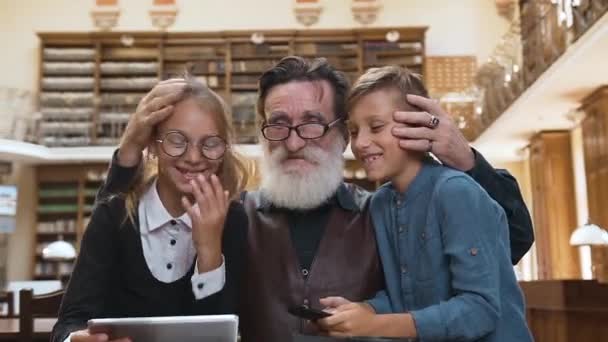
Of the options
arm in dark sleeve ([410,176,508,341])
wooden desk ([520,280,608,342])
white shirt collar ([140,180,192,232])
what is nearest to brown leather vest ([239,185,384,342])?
white shirt collar ([140,180,192,232])

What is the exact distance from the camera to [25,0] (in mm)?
13008

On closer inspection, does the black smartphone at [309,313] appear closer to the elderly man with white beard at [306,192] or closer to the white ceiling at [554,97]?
the elderly man with white beard at [306,192]

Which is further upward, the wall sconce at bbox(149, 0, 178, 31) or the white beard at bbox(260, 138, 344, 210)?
the wall sconce at bbox(149, 0, 178, 31)

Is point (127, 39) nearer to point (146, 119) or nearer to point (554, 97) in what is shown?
point (554, 97)

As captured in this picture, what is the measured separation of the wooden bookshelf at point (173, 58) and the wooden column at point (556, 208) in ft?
8.72

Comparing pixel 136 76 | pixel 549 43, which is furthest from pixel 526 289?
pixel 136 76

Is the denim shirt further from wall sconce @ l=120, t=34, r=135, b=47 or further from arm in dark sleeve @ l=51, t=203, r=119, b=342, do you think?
wall sconce @ l=120, t=34, r=135, b=47

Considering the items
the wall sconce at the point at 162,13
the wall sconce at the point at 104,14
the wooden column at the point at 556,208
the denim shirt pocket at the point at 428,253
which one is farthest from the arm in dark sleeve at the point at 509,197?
the wall sconce at the point at 104,14

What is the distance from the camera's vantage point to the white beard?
1940 mm

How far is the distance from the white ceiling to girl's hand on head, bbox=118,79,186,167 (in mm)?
5630

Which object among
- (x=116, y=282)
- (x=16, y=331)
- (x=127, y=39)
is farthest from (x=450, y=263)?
(x=127, y=39)

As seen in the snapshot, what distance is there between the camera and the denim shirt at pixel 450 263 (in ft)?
4.46

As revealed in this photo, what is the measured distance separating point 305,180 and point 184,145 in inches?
16.4

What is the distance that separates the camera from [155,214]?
67.1 inches
